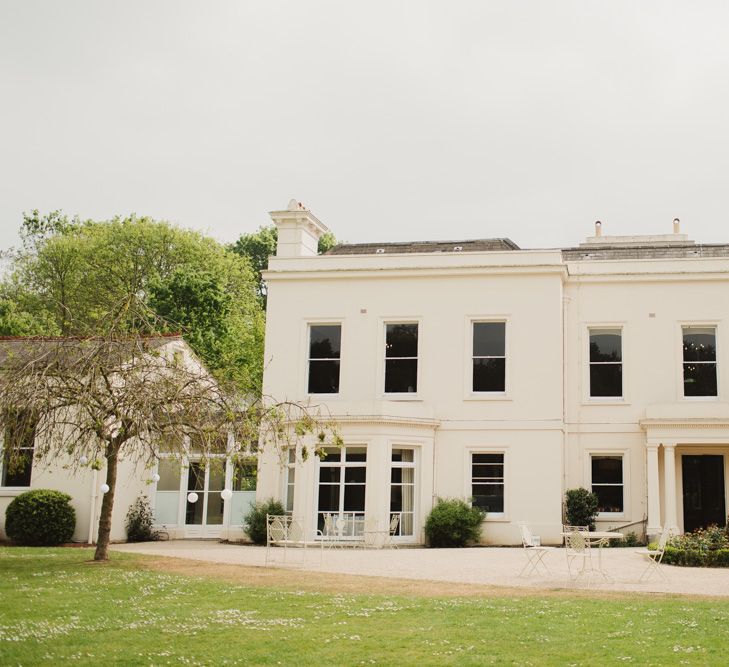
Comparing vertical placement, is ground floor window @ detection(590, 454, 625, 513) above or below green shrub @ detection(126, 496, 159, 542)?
above

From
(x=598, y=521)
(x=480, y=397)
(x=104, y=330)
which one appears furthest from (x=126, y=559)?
(x=598, y=521)

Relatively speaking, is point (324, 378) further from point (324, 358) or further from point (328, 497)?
point (328, 497)

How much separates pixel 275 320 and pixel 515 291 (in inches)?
285

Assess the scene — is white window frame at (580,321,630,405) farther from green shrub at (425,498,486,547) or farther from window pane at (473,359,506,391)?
green shrub at (425,498,486,547)

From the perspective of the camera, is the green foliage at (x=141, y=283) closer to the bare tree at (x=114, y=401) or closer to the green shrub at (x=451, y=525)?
the green shrub at (x=451, y=525)

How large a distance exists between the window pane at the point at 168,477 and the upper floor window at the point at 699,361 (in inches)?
605

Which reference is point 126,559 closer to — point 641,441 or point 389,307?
point 389,307

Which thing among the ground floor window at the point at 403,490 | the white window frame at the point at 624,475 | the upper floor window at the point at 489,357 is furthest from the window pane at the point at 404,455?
the white window frame at the point at 624,475

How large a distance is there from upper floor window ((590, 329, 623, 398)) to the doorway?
2798 mm

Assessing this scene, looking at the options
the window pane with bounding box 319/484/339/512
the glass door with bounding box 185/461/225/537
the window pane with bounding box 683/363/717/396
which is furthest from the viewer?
the glass door with bounding box 185/461/225/537

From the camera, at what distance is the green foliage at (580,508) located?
2636cm

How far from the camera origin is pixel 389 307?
28.5m

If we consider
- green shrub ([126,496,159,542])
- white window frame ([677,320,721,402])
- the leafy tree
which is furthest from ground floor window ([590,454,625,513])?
the leafy tree

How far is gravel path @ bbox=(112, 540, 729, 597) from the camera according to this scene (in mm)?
16344
